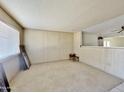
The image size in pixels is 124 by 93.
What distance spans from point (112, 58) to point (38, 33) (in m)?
3.99

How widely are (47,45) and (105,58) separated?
3.29 metres

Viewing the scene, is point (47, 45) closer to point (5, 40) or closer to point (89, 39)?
point (5, 40)

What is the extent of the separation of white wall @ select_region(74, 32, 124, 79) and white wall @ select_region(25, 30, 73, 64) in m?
1.21

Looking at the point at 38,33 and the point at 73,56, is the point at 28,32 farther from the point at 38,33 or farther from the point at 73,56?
the point at 73,56

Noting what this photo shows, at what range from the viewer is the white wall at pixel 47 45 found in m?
4.51

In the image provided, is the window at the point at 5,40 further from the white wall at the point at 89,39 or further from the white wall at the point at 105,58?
the white wall at the point at 89,39

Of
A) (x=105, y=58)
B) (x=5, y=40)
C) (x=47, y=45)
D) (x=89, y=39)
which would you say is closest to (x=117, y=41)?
(x=89, y=39)

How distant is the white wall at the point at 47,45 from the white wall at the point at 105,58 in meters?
1.21

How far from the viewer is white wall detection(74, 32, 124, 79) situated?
278 cm

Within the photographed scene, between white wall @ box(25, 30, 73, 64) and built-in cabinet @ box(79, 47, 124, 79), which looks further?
white wall @ box(25, 30, 73, 64)

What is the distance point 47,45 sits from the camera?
4.97 meters

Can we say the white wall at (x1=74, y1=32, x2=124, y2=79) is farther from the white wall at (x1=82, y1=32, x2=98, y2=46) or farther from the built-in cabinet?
the white wall at (x1=82, y1=32, x2=98, y2=46)

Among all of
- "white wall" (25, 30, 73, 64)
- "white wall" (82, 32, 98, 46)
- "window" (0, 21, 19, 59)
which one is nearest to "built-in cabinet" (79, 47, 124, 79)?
"white wall" (82, 32, 98, 46)

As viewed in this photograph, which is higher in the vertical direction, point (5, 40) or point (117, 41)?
point (117, 41)
